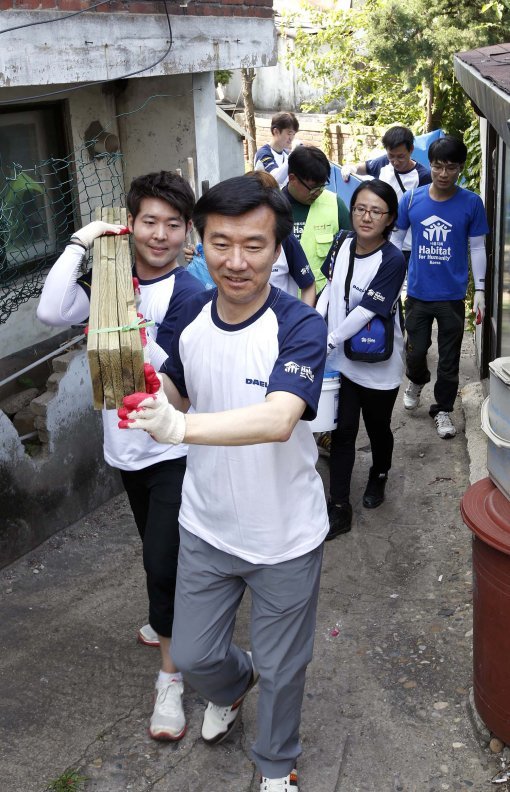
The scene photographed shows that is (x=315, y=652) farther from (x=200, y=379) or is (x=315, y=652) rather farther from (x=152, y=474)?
→ (x=200, y=379)

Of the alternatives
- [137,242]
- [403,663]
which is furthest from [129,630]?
[137,242]

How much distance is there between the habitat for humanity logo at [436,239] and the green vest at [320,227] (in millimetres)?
780

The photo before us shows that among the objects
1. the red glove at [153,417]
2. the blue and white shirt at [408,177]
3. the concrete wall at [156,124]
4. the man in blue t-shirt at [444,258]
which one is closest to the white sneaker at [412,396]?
the man in blue t-shirt at [444,258]

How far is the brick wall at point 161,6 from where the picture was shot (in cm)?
440

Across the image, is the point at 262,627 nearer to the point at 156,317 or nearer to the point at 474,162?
the point at 156,317

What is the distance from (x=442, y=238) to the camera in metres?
5.89

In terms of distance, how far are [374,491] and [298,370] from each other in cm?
291

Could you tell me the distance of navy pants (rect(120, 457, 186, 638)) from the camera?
3.37 metres

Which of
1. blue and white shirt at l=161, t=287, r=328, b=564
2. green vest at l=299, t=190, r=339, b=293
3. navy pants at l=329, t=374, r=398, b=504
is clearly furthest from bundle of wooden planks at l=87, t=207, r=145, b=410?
green vest at l=299, t=190, r=339, b=293

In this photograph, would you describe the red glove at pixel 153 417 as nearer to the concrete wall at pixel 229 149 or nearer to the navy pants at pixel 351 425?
the navy pants at pixel 351 425

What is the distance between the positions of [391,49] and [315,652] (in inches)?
322

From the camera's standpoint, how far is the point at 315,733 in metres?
3.47

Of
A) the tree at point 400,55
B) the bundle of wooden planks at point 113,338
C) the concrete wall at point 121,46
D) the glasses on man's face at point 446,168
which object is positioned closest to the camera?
the bundle of wooden planks at point 113,338

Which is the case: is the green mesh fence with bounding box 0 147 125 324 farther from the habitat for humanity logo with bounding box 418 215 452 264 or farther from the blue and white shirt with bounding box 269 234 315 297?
the habitat for humanity logo with bounding box 418 215 452 264
